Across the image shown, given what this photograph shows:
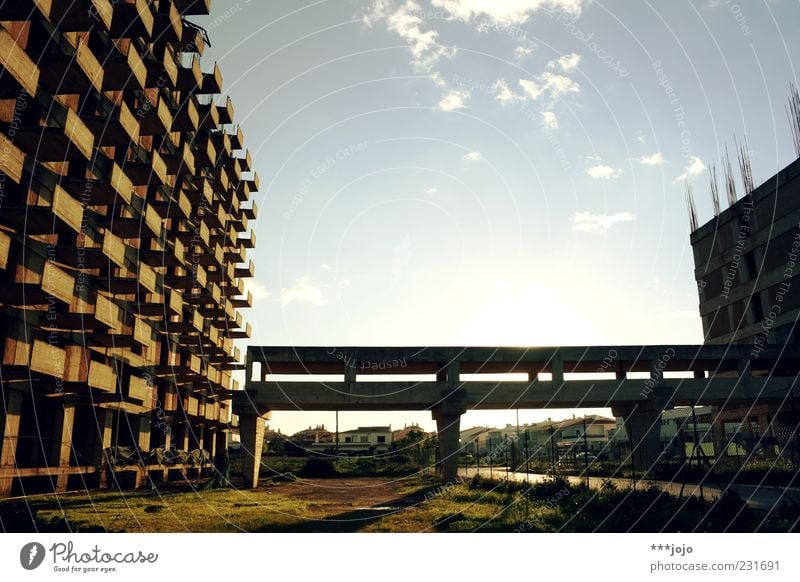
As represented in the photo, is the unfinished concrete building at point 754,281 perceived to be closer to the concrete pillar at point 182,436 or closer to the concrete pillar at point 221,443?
the concrete pillar at point 182,436

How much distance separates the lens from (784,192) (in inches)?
2156

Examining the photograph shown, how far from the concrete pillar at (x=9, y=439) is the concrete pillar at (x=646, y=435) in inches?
1321

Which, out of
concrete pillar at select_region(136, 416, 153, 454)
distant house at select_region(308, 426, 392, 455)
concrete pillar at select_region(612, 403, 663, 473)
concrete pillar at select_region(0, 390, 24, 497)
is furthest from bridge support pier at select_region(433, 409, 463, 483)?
distant house at select_region(308, 426, 392, 455)

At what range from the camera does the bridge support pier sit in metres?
36.8

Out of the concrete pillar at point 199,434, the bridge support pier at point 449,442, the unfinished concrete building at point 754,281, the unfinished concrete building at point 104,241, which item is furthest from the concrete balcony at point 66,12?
→ the unfinished concrete building at point 754,281

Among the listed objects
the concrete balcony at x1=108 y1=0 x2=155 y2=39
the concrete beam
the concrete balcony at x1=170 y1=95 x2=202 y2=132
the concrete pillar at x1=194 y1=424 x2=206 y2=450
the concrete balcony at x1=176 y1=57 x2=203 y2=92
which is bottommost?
the concrete pillar at x1=194 y1=424 x2=206 y2=450

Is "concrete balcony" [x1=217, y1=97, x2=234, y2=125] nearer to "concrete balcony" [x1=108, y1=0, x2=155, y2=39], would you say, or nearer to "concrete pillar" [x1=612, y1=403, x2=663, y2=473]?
"concrete balcony" [x1=108, y1=0, x2=155, y2=39]

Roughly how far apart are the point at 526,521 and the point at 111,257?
23.2 meters

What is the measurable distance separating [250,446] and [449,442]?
12554mm

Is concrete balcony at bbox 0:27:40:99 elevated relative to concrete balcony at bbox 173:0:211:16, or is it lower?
lower

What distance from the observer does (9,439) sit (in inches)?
989

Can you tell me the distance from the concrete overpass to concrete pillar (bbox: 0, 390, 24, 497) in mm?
13087

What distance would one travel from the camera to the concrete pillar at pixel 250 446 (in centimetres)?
3666

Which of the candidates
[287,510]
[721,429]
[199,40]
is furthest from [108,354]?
[721,429]
